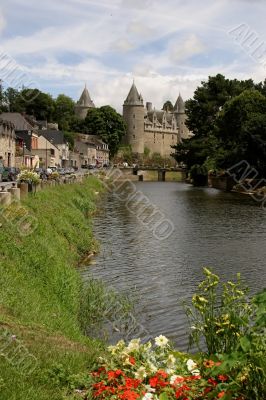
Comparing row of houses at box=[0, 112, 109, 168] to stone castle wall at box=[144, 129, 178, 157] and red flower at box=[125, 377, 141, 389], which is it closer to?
stone castle wall at box=[144, 129, 178, 157]

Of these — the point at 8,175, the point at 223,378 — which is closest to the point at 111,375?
the point at 223,378

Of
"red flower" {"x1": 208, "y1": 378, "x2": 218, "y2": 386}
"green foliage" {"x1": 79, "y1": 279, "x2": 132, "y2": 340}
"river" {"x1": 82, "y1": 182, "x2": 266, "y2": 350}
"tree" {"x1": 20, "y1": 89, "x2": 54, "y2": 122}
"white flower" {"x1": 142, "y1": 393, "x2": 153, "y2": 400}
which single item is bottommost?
"river" {"x1": 82, "y1": 182, "x2": 266, "y2": 350}

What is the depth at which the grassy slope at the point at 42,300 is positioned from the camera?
696 centimetres

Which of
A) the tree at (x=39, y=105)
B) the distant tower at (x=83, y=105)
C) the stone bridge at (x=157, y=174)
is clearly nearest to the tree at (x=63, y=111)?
the distant tower at (x=83, y=105)

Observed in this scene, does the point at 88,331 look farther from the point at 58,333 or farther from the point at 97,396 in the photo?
the point at 97,396

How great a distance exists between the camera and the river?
1486 cm

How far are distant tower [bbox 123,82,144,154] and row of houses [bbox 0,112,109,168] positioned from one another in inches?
643

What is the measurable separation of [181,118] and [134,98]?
29704 millimetres

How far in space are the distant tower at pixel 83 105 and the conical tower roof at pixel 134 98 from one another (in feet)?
34.6

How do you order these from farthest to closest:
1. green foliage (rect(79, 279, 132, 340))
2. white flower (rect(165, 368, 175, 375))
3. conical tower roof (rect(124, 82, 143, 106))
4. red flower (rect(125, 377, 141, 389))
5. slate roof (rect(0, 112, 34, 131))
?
conical tower roof (rect(124, 82, 143, 106)), slate roof (rect(0, 112, 34, 131)), green foliage (rect(79, 279, 132, 340)), white flower (rect(165, 368, 175, 375)), red flower (rect(125, 377, 141, 389))

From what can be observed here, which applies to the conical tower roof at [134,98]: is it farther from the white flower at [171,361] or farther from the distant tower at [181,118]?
the white flower at [171,361]

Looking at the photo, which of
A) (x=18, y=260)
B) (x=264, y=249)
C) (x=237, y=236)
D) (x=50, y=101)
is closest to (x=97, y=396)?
(x=18, y=260)

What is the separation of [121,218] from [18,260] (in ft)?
76.9

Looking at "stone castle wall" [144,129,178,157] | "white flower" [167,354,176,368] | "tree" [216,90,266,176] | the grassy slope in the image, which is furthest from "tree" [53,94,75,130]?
"white flower" [167,354,176,368]
